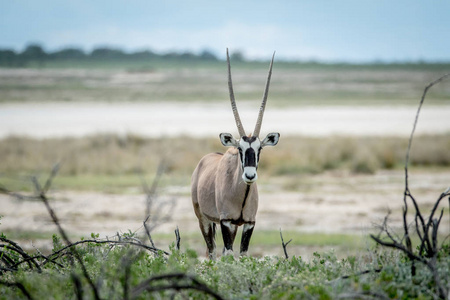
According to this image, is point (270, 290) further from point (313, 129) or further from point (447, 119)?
point (447, 119)

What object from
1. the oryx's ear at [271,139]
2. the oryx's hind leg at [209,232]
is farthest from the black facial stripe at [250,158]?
the oryx's hind leg at [209,232]

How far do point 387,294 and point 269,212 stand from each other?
1454 centimetres

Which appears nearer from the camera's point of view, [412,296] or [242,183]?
[412,296]

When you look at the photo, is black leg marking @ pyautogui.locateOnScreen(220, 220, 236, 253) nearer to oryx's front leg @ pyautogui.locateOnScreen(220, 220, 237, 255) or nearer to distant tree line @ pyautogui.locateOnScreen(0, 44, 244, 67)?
oryx's front leg @ pyautogui.locateOnScreen(220, 220, 237, 255)

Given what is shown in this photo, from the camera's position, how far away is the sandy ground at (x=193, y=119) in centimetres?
4297

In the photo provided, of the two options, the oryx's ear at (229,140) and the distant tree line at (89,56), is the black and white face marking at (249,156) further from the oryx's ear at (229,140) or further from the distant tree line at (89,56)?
the distant tree line at (89,56)

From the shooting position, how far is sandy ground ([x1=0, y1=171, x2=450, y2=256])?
16.6m

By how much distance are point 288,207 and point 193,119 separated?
36704mm

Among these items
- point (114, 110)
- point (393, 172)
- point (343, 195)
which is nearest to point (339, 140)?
point (393, 172)

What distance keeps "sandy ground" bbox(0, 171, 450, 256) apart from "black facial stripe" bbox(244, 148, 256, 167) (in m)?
9.27

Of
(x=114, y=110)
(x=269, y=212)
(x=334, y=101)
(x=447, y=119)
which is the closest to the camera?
(x=269, y=212)

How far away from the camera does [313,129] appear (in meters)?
46.1

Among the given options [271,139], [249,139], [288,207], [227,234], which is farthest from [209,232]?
[288,207]

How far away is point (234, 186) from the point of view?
6953 millimetres
